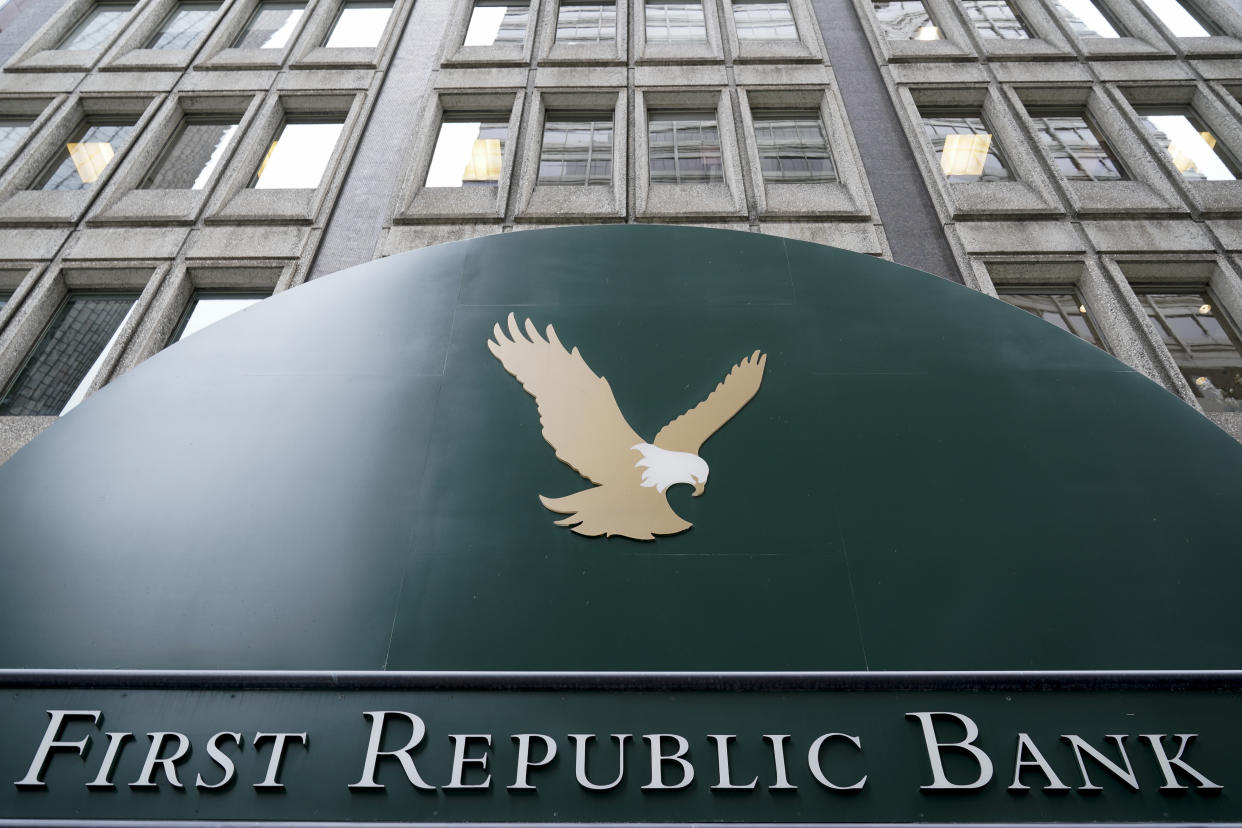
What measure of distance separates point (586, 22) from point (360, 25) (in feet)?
13.4

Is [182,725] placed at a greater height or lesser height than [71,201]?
lesser

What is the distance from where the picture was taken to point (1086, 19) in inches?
538

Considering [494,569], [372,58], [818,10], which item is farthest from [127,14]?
[494,569]

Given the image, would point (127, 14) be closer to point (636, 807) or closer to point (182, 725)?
point (182, 725)

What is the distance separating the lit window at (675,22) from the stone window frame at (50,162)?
827 cm

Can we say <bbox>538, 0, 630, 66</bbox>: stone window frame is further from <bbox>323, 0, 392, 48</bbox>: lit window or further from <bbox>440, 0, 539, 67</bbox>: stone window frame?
<bbox>323, 0, 392, 48</bbox>: lit window

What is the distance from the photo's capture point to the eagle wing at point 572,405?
5.96m

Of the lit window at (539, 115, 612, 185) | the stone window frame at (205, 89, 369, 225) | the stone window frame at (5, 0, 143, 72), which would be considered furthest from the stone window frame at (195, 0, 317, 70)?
the lit window at (539, 115, 612, 185)

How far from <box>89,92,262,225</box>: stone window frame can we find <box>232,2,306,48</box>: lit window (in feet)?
6.26

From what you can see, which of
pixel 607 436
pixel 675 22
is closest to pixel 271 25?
pixel 675 22

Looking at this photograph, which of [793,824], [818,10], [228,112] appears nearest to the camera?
[793,824]

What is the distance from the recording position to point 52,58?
13.1 meters

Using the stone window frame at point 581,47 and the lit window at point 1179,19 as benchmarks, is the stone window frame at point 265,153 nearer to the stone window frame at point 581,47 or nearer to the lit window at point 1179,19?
the stone window frame at point 581,47

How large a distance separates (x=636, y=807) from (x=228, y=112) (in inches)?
496
